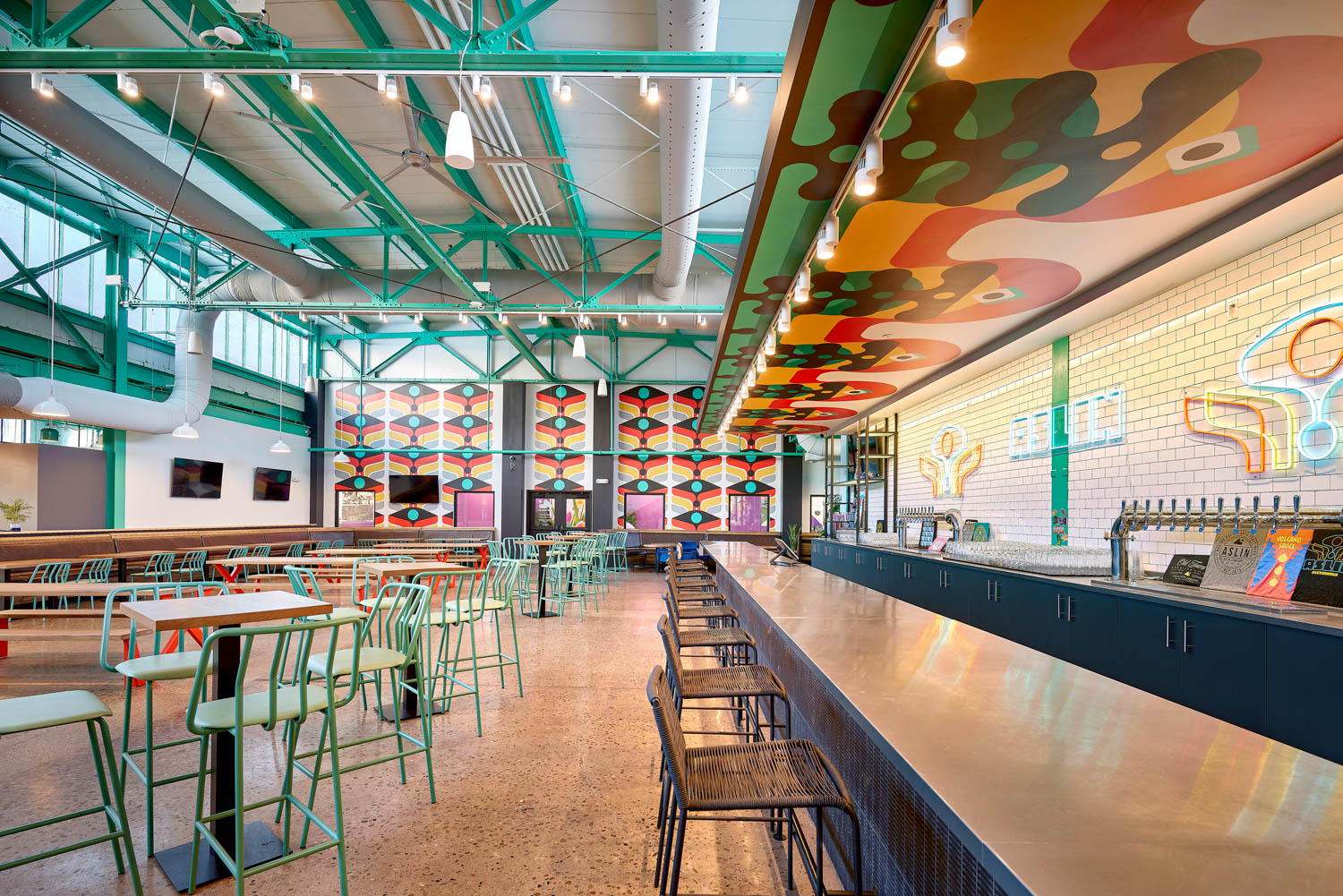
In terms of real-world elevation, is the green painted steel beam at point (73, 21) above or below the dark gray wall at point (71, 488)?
above

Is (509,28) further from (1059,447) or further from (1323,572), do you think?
(1059,447)

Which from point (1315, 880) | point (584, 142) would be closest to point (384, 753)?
point (1315, 880)

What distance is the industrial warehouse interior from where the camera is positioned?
1812mm

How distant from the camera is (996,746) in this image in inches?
53.1

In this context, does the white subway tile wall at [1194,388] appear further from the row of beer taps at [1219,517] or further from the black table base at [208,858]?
the black table base at [208,858]

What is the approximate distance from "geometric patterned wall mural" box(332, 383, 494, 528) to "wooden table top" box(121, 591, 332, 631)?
1230cm

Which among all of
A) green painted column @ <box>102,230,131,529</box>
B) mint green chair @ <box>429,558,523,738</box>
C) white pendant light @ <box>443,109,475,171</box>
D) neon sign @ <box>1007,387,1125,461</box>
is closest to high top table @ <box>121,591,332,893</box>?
mint green chair @ <box>429,558,523,738</box>

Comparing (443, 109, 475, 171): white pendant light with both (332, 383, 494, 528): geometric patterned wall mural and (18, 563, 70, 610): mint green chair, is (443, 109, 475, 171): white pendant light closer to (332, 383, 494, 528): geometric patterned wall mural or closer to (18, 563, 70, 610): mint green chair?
(18, 563, 70, 610): mint green chair

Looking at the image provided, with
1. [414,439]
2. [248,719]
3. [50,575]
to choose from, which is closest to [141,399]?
[50,575]

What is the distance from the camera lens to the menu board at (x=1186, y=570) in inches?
126

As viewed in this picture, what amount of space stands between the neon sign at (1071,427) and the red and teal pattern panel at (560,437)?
9.99m

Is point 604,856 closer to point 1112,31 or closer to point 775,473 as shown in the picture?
point 1112,31

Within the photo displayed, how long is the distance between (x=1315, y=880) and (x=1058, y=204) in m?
3.04

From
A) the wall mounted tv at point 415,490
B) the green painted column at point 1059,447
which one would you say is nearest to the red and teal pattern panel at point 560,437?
the wall mounted tv at point 415,490
